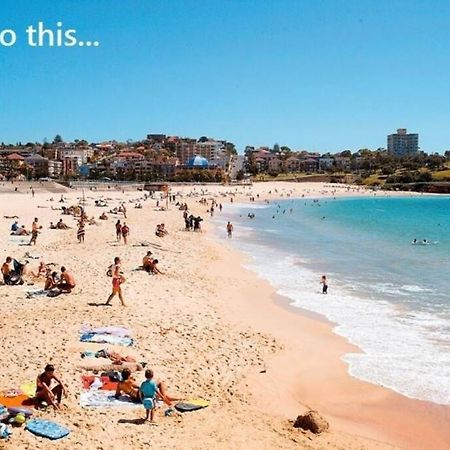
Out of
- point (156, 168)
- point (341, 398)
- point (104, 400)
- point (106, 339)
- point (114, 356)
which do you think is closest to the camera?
point (104, 400)

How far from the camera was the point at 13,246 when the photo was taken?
23.2 meters

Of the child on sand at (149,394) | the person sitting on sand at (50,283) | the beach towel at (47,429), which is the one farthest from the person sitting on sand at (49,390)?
the person sitting on sand at (50,283)

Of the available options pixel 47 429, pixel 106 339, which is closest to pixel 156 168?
pixel 106 339

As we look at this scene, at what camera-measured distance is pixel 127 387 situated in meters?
8.42

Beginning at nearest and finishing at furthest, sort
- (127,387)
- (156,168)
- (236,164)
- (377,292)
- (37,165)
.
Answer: (127,387), (377,292), (156,168), (37,165), (236,164)

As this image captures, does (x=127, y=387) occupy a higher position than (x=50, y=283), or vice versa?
(x=50, y=283)

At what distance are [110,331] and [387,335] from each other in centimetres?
602

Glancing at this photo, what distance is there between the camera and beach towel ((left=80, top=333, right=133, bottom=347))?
10.8 meters

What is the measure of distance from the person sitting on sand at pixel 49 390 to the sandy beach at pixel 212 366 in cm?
18

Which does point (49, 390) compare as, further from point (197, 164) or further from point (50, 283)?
point (197, 164)

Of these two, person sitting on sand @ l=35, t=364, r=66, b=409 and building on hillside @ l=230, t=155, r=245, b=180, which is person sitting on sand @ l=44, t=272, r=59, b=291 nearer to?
person sitting on sand @ l=35, t=364, r=66, b=409

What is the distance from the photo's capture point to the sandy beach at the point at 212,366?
24.8ft

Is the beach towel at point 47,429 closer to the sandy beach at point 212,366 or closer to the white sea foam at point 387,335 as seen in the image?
the sandy beach at point 212,366

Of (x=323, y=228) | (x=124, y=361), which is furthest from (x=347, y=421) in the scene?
(x=323, y=228)
